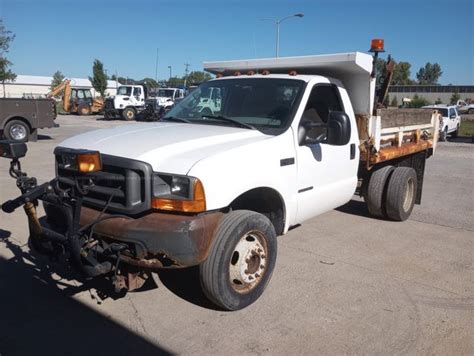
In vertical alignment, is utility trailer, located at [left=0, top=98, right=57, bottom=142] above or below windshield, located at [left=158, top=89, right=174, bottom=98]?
below

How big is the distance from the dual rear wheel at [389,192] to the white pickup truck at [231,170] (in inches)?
23.7

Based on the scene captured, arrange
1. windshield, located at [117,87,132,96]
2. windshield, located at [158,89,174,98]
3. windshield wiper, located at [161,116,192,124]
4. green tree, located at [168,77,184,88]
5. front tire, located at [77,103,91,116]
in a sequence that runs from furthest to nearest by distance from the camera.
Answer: green tree, located at [168,77,184,88] < front tire, located at [77,103,91,116] < windshield, located at [158,89,174,98] < windshield, located at [117,87,132,96] < windshield wiper, located at [161,116,192,124]

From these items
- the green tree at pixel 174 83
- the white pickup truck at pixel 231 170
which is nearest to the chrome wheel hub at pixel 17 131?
the white pickup truck at pixel 231 170

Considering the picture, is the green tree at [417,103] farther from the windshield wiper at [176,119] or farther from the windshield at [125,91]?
the windshield wiper at [176,119]

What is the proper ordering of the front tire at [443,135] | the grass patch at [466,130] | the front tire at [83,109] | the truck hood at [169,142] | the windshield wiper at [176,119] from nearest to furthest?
the truck hood at [169,142] → the windshield wiper at [176,119] → the front tire at [443,135] → the grass patch at [466,130] → the front tire at [83,109]

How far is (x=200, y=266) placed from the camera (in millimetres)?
3383

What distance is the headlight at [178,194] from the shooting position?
3.12 m

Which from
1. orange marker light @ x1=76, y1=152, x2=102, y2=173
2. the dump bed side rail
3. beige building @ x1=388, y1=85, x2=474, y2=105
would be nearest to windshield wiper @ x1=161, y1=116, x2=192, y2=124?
orange marker light @ x1=76, y1=152, x2=102, y2=173

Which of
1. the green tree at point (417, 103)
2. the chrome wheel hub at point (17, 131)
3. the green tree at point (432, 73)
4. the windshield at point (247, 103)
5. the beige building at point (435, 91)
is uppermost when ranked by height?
the green tree at point (432, 73)

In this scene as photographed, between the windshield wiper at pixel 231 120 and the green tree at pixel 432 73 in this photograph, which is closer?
the windshield wiper at pixel 231 120

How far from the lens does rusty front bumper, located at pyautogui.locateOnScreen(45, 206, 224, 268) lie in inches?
120

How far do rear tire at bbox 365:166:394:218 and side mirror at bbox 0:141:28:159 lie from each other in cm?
470

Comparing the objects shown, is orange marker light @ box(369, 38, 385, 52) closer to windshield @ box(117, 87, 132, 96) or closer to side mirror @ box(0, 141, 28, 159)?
side mirror @ box(0, 141, 28, 159)

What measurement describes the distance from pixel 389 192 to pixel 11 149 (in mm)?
4928
